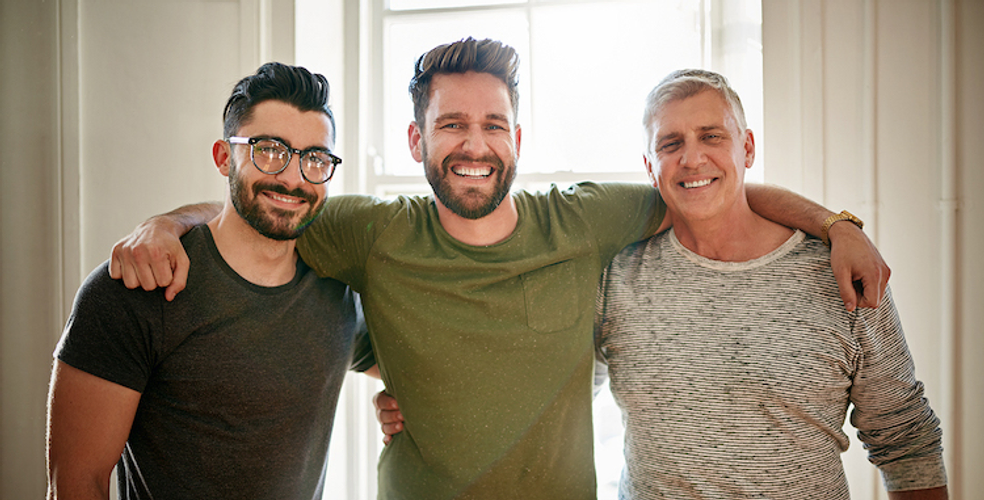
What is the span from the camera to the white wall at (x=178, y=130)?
5.26 ft

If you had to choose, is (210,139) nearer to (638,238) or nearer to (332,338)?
(332,338)

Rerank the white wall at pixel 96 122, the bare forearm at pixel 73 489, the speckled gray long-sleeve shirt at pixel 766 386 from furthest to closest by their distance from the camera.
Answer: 1. the white wall at pixel 96 122
2. the speckled gray long-sleeve shirt at pixel 766 386
3. the bare forearm at pixel 73 489

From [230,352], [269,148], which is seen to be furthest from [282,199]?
[230,352]

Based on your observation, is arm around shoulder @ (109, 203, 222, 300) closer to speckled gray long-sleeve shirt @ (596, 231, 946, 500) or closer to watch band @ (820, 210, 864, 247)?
speckled gray long-sleeve shirt @ (596, 231, 946, 500)

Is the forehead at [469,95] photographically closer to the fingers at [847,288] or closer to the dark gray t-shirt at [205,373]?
the dark gray t-shirt at [205,373]

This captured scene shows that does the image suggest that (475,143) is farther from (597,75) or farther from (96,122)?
(96,122)

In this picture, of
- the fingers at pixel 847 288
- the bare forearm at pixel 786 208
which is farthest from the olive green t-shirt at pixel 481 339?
the fingers at pixel 847 288

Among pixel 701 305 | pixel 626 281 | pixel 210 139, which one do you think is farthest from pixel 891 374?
pixel 210 139

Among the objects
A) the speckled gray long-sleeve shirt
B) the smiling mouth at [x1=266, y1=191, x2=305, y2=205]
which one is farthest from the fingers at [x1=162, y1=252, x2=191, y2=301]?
the speckled gray long-sleeve shirt

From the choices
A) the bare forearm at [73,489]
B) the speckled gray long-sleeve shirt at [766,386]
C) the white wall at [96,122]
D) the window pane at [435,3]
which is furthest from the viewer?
the window pane at [435,3]

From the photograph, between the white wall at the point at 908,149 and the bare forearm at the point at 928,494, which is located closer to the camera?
the bare forearm at the point at 928,494

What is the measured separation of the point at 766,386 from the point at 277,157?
1.23 metres

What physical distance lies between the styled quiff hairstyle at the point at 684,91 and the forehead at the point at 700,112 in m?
0.01

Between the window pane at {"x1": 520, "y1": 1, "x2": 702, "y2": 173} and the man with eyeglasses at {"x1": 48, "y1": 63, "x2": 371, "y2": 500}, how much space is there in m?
1.07
